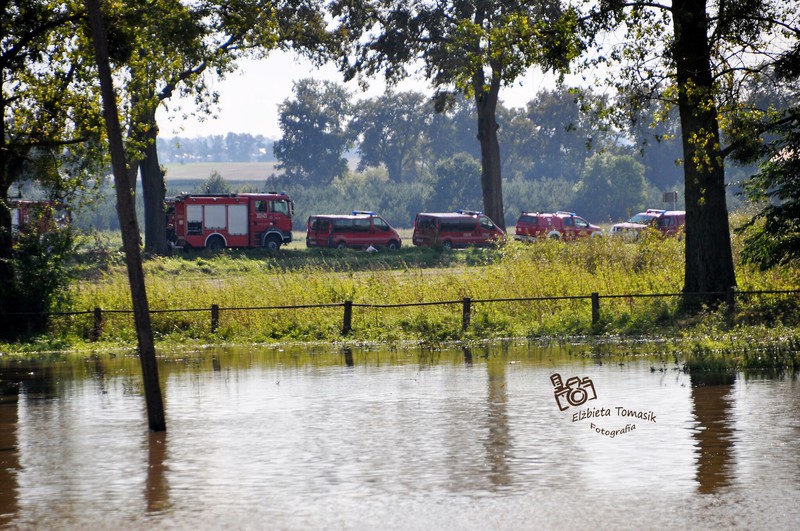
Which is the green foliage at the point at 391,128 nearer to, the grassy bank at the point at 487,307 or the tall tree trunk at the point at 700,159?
the grassy bank at the point at 487,307

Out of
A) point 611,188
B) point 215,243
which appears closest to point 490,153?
point 215,243

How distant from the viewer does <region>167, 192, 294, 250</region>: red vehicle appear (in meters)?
55.7

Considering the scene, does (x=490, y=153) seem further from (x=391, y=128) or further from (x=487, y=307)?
(x=391, y=128)

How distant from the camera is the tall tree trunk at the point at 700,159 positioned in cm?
2385

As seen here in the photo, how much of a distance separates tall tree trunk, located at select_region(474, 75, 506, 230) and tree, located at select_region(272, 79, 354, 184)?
249 feet

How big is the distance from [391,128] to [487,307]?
373ft

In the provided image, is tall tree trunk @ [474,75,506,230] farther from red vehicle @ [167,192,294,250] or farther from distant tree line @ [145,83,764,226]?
distant tree line @ [145,83,764,226]

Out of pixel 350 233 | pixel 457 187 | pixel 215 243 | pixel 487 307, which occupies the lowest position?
pixel 487 307

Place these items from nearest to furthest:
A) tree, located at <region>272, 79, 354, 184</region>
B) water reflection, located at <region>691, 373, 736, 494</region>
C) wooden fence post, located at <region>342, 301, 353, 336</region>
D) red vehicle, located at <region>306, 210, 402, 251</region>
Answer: water reflection, located at <region>691, 373, 736, 494</region>, wooden fence post, located at <region>342, 301, 353, 336</region>, red vehicle, located at <region>306, 210, 402, 251</region>, tree, located at <region>272, 79, 354, 184</region>

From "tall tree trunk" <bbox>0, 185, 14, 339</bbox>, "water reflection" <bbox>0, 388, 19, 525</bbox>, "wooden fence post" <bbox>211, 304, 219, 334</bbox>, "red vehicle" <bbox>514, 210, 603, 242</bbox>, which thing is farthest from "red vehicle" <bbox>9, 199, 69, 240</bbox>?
"red vehicle" <bbox>514, 210, 603, 242</bbox>

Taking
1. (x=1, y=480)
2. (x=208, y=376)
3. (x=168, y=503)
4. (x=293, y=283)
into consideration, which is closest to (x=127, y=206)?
(x=1, y=480)

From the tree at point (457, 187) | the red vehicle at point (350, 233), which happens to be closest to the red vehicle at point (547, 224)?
the red vehicle at point (350, 233)

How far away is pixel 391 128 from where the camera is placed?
14012 cm

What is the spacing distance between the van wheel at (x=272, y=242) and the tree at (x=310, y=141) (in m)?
78.1
